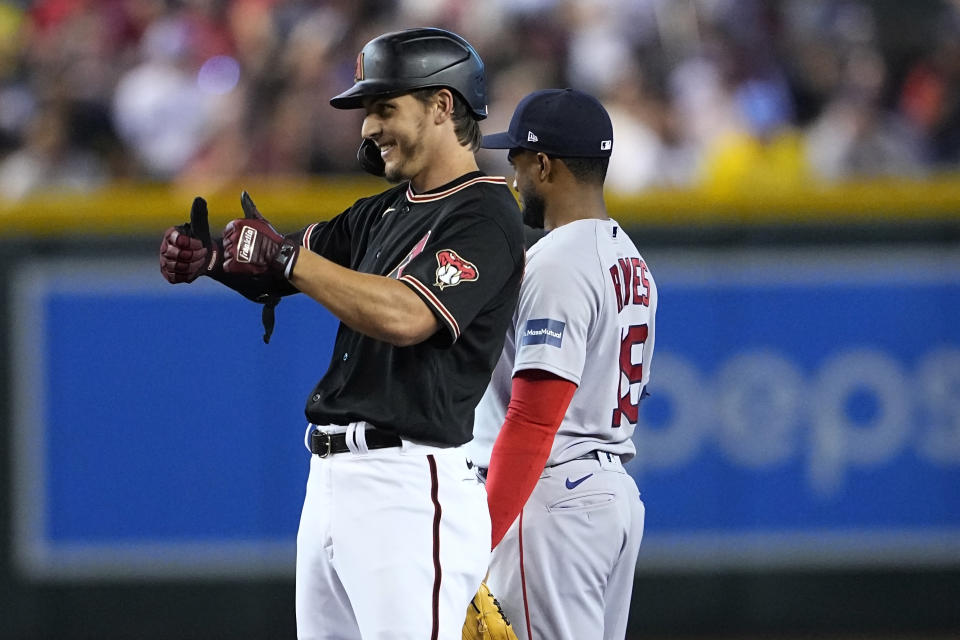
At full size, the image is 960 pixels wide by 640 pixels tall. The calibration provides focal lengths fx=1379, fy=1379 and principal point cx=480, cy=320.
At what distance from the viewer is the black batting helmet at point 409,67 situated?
3.14 m

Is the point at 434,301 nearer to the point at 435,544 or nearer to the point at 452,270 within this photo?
the point at 452,270

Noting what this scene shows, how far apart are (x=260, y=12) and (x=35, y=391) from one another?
2935 millimetres

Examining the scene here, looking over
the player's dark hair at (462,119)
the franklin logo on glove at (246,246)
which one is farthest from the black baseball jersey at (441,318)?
the franklin logo on glove at (246,246)

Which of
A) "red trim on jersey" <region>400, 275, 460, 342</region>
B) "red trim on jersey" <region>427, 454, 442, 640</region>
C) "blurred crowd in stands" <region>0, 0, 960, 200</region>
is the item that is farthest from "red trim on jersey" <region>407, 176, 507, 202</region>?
"blurred crowd in stands" <region>0, 0, 960, 200</region>

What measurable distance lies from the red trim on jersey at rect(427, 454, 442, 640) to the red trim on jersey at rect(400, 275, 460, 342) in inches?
12.2

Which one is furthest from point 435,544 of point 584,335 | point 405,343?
point 584,335

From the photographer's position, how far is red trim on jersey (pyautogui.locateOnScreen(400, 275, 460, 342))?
298 cm

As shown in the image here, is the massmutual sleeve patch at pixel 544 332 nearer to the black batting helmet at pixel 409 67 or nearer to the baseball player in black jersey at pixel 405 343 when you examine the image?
the baseball player in black jersey at pixel 405 343

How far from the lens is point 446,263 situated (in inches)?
120

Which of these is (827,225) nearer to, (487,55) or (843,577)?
(843,577)

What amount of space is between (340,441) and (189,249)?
55cm

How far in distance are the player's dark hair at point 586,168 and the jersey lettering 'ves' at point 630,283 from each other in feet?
0.79

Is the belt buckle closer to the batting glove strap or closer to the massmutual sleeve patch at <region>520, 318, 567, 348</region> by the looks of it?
the batting glove strap

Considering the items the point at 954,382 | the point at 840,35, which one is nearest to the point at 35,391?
the point at 954,382
